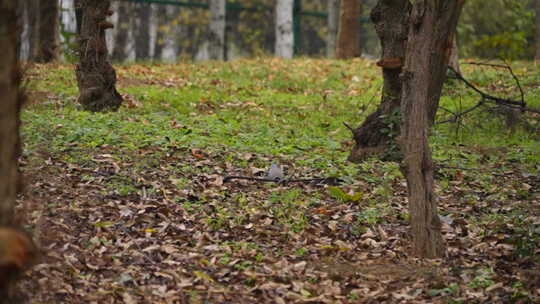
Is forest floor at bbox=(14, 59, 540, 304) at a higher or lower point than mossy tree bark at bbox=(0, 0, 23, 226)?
lower

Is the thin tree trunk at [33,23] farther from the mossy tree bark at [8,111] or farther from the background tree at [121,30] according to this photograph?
the background tree at [121,30]

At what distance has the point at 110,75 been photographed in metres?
10.3

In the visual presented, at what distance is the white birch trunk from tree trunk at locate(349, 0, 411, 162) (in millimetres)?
15000

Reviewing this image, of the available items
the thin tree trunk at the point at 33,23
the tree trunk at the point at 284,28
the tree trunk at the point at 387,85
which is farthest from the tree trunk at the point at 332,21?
the thin tree trunk at the point at 33,23

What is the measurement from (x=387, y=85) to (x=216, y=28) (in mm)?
15352

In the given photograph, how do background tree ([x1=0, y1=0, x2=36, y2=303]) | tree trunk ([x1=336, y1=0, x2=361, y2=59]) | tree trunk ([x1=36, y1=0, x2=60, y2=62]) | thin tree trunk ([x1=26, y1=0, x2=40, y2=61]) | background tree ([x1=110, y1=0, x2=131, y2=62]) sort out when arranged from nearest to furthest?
background tree ([x1=0, y1=0, x2=36, y2=303]), thin tree trunk ([x1=26, y1=0, x2=40, y2=61]), tree trunk ([x1=36, y1=0, x2=60, y2=62]), tree trunk ([x1=336, y1=0, x2=361, y2=59]), background tree ([x1=110, y1=0, x2=131, y2=62])

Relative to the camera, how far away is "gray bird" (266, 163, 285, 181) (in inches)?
296

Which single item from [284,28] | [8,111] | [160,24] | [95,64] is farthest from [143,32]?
[8,111]

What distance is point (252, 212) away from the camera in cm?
657

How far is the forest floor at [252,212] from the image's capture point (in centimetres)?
513

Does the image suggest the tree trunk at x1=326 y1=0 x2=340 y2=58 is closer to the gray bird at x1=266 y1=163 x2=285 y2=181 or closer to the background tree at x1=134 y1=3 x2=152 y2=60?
the background tree at x1=134 y1=3 x2=152 y2=60

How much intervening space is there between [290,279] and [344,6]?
14612 mm

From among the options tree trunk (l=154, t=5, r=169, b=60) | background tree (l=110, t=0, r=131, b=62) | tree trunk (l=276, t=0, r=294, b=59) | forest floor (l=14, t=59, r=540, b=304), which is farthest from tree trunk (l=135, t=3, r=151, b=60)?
forest floor (l=14, t=59, r=540, b=304)

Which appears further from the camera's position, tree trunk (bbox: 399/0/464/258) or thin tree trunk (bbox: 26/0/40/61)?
tree trunk (bbox: 399/0/464/258)
